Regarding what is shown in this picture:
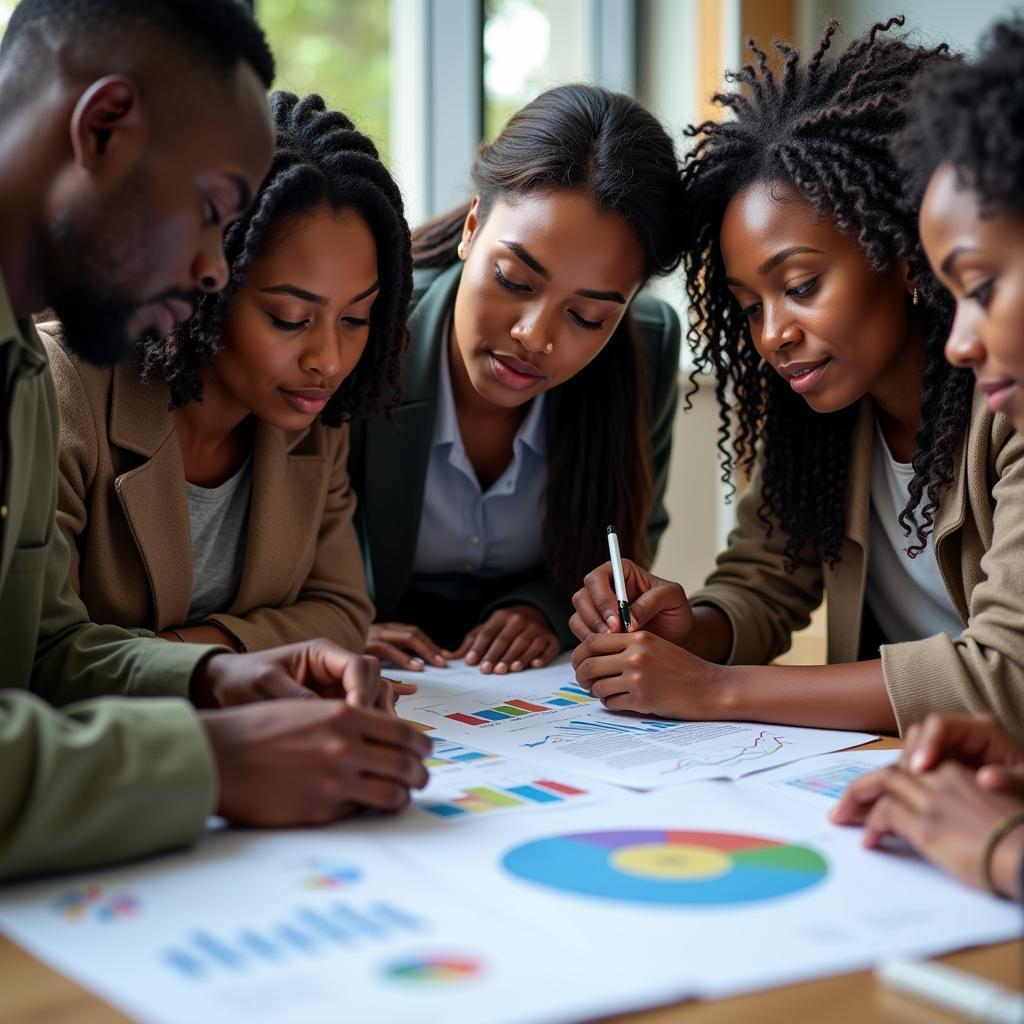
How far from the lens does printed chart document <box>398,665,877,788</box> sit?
1153mm

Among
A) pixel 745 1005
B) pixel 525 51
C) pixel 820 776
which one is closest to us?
pixel 745 1005

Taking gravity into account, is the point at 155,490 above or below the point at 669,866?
above

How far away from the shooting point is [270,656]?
1238 millimetres

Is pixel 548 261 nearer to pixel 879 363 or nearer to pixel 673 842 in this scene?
pixel 879 363

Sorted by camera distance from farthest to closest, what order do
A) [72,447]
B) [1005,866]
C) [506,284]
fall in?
[506,284] → [72,447] → [1005,866]

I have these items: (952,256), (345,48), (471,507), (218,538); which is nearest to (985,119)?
(952,256)

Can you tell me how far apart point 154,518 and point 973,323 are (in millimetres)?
889

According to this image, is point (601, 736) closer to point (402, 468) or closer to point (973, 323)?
point (973, 323)

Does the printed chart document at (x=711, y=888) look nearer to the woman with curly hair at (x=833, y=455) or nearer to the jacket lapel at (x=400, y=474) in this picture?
the woman with curly hair at (x=833, y=455)

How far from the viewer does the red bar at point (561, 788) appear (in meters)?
1.05

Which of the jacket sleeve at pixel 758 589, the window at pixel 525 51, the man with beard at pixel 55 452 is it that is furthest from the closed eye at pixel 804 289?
the window at pixel 525 51

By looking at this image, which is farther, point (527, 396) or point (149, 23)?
point (527, 396)

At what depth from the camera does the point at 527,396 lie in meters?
1.87

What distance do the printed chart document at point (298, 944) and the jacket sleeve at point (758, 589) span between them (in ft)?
2.94
